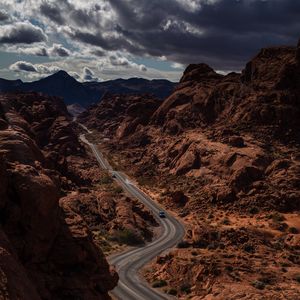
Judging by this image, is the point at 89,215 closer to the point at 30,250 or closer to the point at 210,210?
the point at 210,210

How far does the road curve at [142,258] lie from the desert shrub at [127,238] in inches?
64.8

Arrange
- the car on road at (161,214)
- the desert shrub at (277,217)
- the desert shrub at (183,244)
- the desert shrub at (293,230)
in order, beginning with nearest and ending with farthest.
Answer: the desert shrub at (183,244)
the desert shrub at (293,230)
the desert shrub at (277,217)
the car on road at (161,214)

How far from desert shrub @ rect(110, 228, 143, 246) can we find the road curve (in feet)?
5.40

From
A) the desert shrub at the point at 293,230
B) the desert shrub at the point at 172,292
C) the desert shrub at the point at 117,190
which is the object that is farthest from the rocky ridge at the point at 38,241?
the desert shrub at the point at 117,190

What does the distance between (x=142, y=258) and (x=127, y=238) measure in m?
7.25

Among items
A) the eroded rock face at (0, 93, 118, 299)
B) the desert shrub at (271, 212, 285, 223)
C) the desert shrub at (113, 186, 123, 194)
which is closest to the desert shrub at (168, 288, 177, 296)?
the eroded rock face at (0, 93, 118, 299)

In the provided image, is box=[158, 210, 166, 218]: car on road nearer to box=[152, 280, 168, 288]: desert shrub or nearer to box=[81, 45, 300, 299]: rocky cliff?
box=[81, 45, 300, 299]: rocky cliff

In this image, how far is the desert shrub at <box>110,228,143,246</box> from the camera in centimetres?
6412

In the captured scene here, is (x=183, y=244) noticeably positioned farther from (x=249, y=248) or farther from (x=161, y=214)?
(x=161, y=214)

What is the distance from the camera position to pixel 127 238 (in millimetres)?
64375

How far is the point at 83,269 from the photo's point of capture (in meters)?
25.4

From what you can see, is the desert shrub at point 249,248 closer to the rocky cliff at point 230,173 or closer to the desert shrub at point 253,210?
the rocky cliff at point 230,173

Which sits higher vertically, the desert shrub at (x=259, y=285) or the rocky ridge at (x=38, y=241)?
the rocky ridge at (x=38, y=241)

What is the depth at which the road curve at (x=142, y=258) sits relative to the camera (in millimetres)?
44062
